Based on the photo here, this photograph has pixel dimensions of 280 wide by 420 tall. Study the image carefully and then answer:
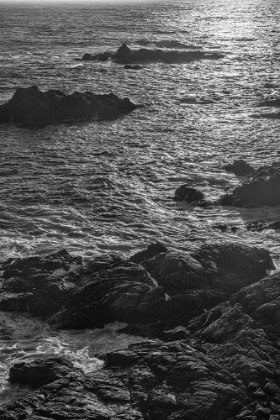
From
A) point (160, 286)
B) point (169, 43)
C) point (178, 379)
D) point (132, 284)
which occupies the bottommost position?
point (178, 379)

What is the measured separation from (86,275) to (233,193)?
11581 millimetres

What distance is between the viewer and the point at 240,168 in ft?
120

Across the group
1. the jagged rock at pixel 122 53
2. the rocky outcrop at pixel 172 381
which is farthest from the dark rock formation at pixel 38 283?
the jagged rock at pixel 122 53

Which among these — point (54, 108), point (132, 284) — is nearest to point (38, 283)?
point (132, 284)

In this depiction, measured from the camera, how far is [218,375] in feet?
56.9

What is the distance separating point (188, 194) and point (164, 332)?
42.8ft

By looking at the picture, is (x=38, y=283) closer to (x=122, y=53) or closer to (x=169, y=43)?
(x=122, y=53)

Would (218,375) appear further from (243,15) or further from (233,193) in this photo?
(243,15)

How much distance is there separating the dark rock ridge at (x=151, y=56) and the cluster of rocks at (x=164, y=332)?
53496 mm

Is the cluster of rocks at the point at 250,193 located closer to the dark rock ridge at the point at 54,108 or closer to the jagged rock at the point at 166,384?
the jagged rock at the point at 166,384

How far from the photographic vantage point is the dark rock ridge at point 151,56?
75562 mm

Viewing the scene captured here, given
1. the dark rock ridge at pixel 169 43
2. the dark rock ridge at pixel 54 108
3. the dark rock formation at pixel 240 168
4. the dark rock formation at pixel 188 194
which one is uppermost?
the dark rock ridge at pixel 169 43

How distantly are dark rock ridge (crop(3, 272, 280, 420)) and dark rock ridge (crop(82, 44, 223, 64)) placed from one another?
58893mm

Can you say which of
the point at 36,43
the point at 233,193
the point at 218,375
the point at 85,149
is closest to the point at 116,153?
the point at 85,149
